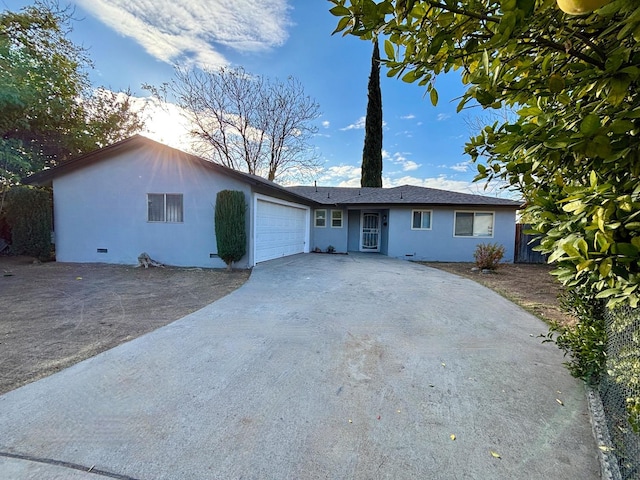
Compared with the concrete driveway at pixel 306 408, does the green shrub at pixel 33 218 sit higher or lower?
higher

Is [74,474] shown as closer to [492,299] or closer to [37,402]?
[37,402]

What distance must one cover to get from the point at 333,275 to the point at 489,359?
5596 mm

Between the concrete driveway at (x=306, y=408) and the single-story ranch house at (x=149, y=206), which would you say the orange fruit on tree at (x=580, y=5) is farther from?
the single-story ranch house at (x=149, y=206)

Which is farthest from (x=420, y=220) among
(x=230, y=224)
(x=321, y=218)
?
(x=230, y=224)

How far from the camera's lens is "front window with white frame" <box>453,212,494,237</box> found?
1384 centimetres

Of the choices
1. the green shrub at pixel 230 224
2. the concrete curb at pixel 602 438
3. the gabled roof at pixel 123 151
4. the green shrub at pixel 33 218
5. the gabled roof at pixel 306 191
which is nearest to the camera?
the concrete curb at pixel 602 438

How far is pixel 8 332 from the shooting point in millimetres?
3979

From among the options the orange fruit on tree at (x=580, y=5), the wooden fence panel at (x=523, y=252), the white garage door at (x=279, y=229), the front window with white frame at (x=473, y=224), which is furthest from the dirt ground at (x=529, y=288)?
the white garage door at (x=279, y=229)

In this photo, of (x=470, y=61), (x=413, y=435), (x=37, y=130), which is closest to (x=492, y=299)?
(x=413, y=435)

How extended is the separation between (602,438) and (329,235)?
14408 mm

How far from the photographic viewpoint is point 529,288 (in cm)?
789

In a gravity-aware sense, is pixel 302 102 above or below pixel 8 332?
above

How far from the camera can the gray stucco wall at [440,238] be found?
13.7 m

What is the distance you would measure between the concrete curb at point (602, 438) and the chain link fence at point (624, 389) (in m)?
0.03
